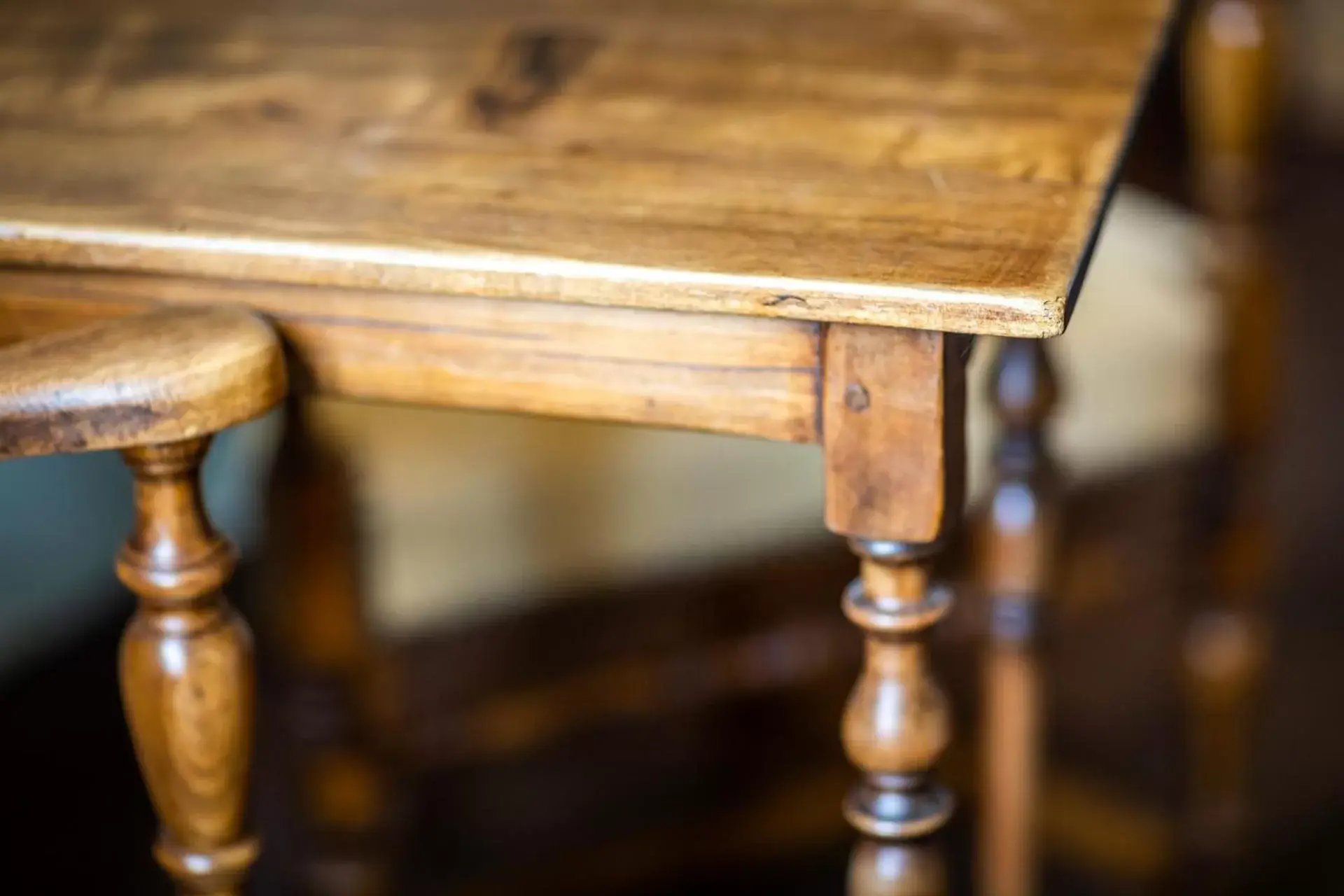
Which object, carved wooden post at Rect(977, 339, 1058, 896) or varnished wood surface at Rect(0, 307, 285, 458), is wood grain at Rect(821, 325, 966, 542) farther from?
carved wooden post at Rect(977, 339, 1058, 896)

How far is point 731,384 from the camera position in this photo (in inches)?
25.2

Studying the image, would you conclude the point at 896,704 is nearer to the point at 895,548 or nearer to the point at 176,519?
the point at 895,548

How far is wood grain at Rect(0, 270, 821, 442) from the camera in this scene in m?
0.63

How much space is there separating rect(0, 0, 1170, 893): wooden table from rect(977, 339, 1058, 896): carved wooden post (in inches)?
10.8

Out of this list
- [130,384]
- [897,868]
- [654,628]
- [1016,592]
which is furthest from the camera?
[654,628]

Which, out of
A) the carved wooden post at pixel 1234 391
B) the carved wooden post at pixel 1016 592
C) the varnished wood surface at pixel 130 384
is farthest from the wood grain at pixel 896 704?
the carved wooden post at pixel 1234 391

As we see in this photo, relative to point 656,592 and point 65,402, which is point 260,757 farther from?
point 65,402

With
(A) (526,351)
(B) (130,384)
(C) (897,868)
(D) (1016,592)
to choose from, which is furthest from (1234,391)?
(B) (130,384)

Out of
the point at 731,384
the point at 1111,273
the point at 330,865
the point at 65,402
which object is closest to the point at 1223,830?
the point at 1111,273

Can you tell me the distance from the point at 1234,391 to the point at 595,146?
0.84 meters

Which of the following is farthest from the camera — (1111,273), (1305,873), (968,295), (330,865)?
(1305,873)

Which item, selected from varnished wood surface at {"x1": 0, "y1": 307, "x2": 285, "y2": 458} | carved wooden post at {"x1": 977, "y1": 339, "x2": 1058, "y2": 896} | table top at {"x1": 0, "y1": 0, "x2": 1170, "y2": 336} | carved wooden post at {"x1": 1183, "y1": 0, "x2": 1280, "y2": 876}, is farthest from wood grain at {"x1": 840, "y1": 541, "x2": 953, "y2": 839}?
carved wooden post at {"x1": 1183, "y1": 0, "x2": 1280, "y2": 876}

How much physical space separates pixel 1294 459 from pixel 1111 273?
3.23 feet

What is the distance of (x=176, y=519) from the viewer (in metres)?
0.67
